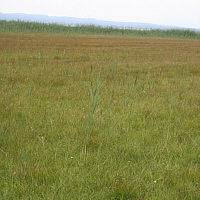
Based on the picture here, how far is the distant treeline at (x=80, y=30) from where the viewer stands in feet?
87.8

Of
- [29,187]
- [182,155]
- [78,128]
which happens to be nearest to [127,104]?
[78,128]

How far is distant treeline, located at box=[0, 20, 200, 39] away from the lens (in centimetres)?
2677

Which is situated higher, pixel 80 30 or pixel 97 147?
pixel 80 30

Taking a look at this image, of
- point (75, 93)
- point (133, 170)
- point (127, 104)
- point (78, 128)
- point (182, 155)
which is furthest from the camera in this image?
point (75, 93)

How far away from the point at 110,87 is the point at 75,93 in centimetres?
103

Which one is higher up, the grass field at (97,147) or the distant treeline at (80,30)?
the distant treeline at (80,30)

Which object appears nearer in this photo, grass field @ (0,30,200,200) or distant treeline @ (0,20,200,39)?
grass field @ (0,30,200,200)

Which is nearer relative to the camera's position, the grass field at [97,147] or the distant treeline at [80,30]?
the grass field at [97,147]

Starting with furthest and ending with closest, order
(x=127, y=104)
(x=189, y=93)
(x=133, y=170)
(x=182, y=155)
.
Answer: (x=189, y=93)
(x=127, y=104)
(x=182, y=155)
(x=133, y=170)

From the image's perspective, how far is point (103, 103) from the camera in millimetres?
4379

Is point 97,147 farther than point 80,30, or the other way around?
point 80,30

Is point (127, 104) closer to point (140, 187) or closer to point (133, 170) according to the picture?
point (133, 170)

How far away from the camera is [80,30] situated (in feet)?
105

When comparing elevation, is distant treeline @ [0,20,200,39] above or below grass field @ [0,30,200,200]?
above
